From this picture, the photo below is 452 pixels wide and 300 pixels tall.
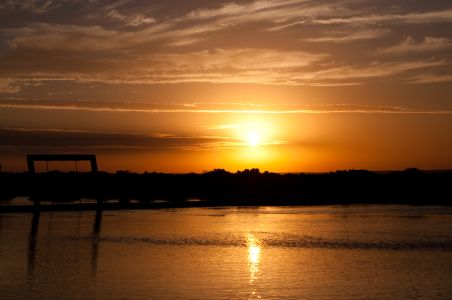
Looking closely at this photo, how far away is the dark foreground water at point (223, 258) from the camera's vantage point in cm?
1404

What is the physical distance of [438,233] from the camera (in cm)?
2616

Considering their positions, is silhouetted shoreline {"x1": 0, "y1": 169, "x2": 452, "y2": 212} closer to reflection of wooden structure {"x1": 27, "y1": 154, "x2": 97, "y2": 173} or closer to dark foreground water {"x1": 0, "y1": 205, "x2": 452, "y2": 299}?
reflection of wooden structure {"x1": 27, "y1": 154, "x2": 97, "y2": 173}

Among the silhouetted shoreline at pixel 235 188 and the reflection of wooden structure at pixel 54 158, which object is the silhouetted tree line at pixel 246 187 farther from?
the reflection of wooden structure at pixel 54 158

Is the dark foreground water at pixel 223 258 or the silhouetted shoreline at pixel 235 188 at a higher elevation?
the silhouetted shoreline at pixel 235 188

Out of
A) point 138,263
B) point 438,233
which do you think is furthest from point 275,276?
point 438,233

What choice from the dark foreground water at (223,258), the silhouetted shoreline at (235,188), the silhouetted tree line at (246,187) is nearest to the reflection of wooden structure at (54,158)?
the silhouetted shoreline at (235,188)

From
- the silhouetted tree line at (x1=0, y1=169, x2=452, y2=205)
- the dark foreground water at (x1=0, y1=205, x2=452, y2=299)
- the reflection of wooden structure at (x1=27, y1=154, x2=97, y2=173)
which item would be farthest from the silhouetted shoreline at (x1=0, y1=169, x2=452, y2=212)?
the dark foreground water at (x1=0, y1=205, x2=452, y2=299)

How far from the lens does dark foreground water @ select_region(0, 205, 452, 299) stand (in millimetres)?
14039

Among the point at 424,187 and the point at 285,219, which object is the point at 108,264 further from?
the point at 424,187

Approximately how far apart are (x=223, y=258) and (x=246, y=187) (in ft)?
156

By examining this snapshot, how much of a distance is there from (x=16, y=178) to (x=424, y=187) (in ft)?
129

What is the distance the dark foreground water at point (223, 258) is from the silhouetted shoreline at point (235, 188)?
14673 mm

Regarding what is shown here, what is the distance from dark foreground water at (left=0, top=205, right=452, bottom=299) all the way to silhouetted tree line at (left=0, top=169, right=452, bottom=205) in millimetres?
17777

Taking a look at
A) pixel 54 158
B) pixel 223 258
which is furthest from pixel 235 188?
pixel 223 258
